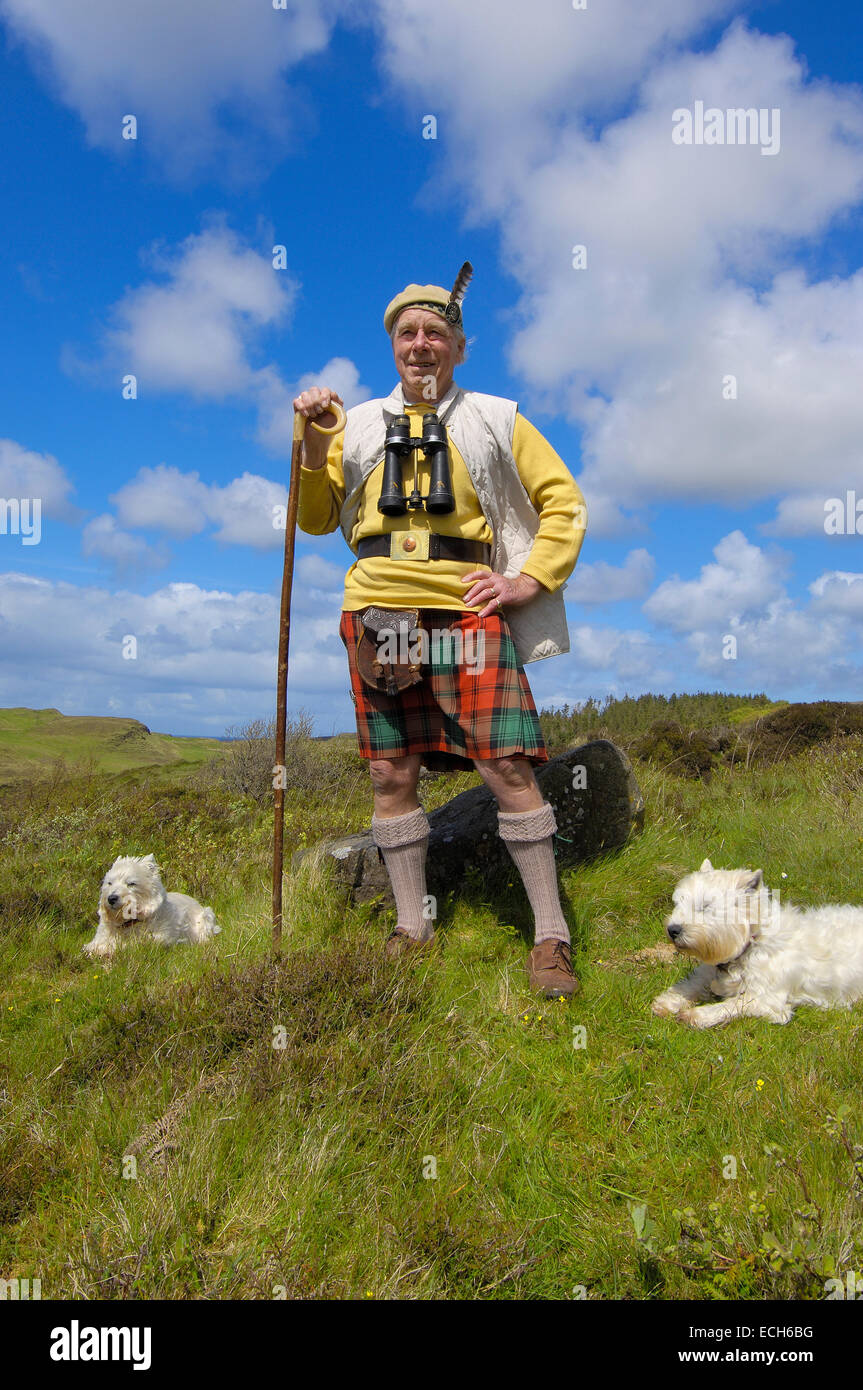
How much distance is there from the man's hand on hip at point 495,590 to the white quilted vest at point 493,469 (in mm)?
152

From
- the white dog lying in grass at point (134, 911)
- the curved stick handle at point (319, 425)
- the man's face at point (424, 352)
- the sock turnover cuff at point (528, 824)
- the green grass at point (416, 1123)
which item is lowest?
the green grass at point (416, 1123)

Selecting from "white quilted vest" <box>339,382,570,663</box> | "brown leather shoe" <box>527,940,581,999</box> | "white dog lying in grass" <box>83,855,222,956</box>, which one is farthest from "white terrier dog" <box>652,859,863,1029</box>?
"white dog lying in grass" <box>83,855,222,956</box>

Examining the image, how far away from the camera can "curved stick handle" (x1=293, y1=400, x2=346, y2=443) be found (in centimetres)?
432

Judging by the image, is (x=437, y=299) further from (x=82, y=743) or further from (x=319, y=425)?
(x=82, y=743)

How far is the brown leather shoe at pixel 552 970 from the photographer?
12.8ft

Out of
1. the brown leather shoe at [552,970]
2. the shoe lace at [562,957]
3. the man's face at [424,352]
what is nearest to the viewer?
the brown leather shoe at [552,970]

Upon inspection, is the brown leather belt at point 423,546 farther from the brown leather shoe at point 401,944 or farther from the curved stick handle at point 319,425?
the brown leather shoe at point 401,944

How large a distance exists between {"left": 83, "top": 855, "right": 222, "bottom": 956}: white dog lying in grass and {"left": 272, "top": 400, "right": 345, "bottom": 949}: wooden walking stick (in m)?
1.46

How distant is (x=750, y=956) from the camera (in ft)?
13.3

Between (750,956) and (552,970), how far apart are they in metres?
1.03

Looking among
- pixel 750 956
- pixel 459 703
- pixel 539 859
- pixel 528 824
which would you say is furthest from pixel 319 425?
pixel 750 956

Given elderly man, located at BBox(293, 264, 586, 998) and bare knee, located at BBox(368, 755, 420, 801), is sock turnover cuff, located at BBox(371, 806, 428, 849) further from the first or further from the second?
bare knee, located at BBox(368, 755, 420, 801)

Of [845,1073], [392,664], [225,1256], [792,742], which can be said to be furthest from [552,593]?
[792,742]

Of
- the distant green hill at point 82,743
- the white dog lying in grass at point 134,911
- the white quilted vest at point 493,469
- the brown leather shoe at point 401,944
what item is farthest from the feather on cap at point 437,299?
the distant green hill at point 82,743
